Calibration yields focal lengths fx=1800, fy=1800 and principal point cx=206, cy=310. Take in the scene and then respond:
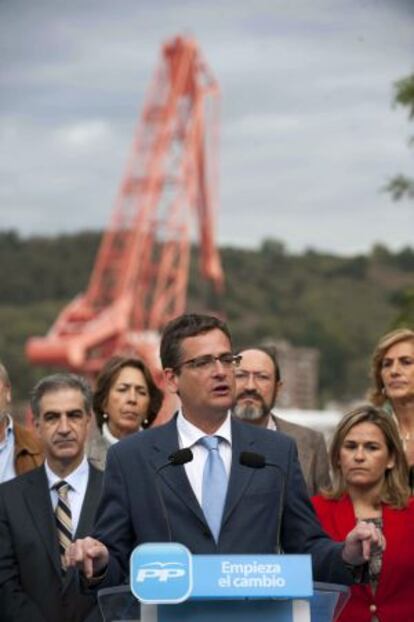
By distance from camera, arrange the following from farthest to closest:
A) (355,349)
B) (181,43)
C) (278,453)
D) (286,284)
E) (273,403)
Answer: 1. (286,284)
2. (355,349)
3. (181,43)
4. (273,403)
5. (278,453)

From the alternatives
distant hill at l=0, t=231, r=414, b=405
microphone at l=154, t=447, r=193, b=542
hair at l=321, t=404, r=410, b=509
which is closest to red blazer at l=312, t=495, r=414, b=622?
hair at l=321, t=404, r=410, b=509

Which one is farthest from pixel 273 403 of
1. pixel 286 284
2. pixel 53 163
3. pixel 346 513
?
pixel 286 284

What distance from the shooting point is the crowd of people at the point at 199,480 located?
4867 mm

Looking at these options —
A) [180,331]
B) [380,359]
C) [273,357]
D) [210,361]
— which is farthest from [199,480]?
[273,357]

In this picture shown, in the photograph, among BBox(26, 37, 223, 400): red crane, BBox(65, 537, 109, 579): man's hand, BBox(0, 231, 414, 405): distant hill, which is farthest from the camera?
BBox(0, 231, 414, 405): distant hill

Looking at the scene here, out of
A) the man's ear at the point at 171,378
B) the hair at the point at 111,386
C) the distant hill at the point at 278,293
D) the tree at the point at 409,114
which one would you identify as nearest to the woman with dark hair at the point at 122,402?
the hair at the point at 111,386

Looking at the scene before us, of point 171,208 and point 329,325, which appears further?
point 329,325

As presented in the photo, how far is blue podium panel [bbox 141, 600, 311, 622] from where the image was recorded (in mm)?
4168

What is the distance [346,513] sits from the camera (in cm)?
619

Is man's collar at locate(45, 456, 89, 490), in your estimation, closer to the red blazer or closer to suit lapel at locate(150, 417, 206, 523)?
the red blazer

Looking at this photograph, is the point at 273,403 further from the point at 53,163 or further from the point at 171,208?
the point at 53,163

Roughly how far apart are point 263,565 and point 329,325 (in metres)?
112

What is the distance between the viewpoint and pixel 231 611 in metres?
4.20

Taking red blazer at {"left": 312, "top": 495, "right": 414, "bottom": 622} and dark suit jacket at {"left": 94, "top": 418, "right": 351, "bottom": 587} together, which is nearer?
dark suit jacket at {"left": 94, "top": 418, "right": 351, "bottom": 587}
